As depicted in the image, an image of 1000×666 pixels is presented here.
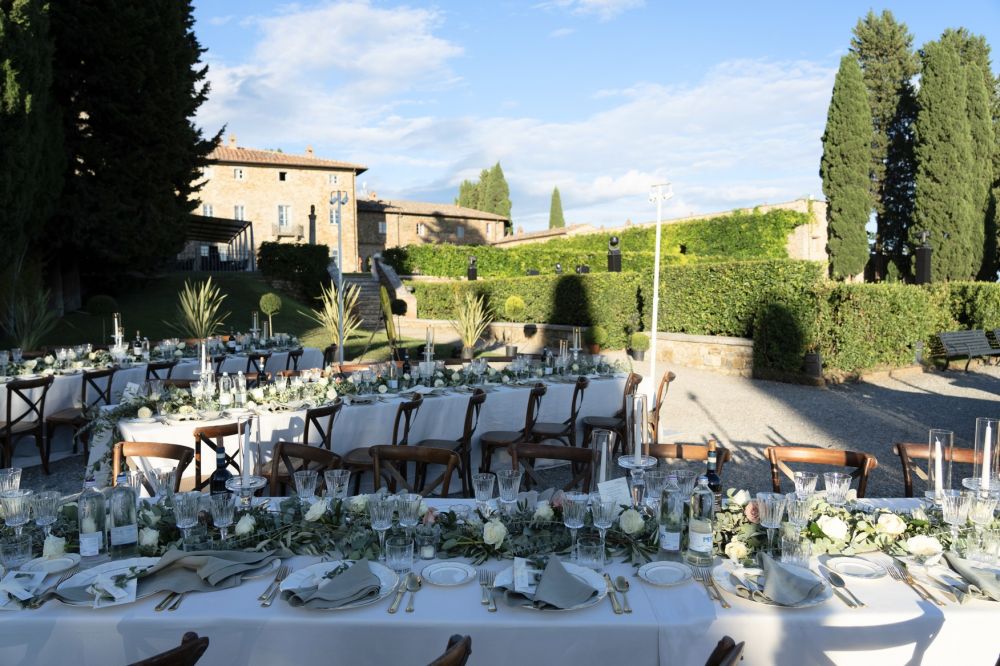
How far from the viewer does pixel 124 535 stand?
7.12ft

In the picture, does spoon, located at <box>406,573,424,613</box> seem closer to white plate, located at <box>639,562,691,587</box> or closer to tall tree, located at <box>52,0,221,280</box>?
white plate, located at <box>639,562,691,587</box>

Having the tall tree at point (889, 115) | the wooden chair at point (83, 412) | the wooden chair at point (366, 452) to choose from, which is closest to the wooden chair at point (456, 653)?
the wooden chair at point (366, 452)

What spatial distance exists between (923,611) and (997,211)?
27.2 m

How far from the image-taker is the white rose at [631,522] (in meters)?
2.26

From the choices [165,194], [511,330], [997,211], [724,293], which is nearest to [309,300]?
[165,194]

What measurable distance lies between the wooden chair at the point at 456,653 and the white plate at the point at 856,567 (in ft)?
4.43

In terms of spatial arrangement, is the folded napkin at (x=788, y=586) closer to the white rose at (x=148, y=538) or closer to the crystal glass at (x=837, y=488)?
the crystal glass at (x=837, y=488)

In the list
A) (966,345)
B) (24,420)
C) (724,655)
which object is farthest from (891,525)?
(966,345)

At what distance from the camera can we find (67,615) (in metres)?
1.79

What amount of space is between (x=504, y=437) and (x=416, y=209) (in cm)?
3814

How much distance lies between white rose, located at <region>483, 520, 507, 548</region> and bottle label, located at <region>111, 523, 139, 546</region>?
1.19m

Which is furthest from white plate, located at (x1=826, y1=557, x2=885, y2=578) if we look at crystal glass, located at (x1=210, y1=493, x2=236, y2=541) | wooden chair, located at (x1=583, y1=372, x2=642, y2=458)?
wooden chair, located at (x1=583, y1=372, x2=642, y2=458)

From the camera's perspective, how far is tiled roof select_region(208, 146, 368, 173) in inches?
1358

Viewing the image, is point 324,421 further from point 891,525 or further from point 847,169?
point 847,169
